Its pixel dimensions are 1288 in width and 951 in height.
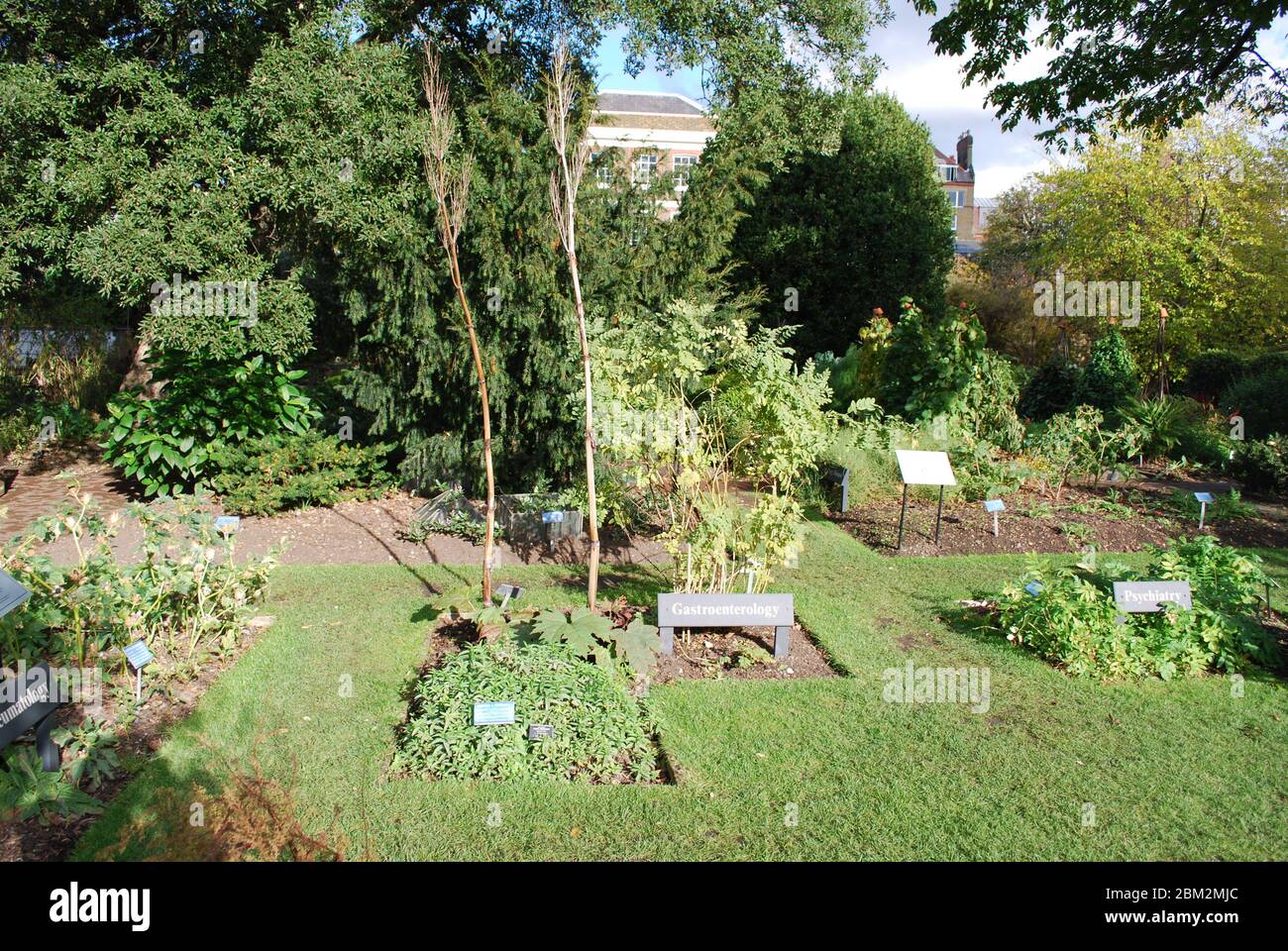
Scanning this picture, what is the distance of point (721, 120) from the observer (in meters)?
12.7

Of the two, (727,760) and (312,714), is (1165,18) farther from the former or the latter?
(312,714)

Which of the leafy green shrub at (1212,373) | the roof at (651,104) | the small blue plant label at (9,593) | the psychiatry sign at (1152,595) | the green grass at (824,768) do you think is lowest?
the green grass at (824,768)

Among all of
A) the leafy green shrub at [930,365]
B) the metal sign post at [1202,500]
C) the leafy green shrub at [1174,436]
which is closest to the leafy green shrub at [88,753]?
the metal sign post at [1202,500]

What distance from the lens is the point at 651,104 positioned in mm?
43688

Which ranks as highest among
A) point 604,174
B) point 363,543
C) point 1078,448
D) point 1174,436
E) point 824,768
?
point 604,174

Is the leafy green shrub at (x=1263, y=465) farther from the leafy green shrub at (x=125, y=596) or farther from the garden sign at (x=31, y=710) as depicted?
the garden sign at (x=31, y=710)

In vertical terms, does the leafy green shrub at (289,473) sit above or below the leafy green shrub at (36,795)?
above

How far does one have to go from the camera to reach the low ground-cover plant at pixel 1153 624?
205 inches

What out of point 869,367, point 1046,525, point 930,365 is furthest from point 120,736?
point 869,367

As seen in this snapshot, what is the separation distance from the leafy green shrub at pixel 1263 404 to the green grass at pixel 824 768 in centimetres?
815

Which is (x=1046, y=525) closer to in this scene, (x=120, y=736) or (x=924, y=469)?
(x=924, y=469)

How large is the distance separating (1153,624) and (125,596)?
5.98 meters

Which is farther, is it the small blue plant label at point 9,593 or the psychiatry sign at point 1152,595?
the psychiatry sign at point 1152,595

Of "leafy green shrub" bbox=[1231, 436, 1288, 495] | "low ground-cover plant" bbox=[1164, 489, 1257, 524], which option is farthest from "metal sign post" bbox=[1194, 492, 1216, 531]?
"leafy green shrub" bbox=[1231, 436, 1288, 495]
